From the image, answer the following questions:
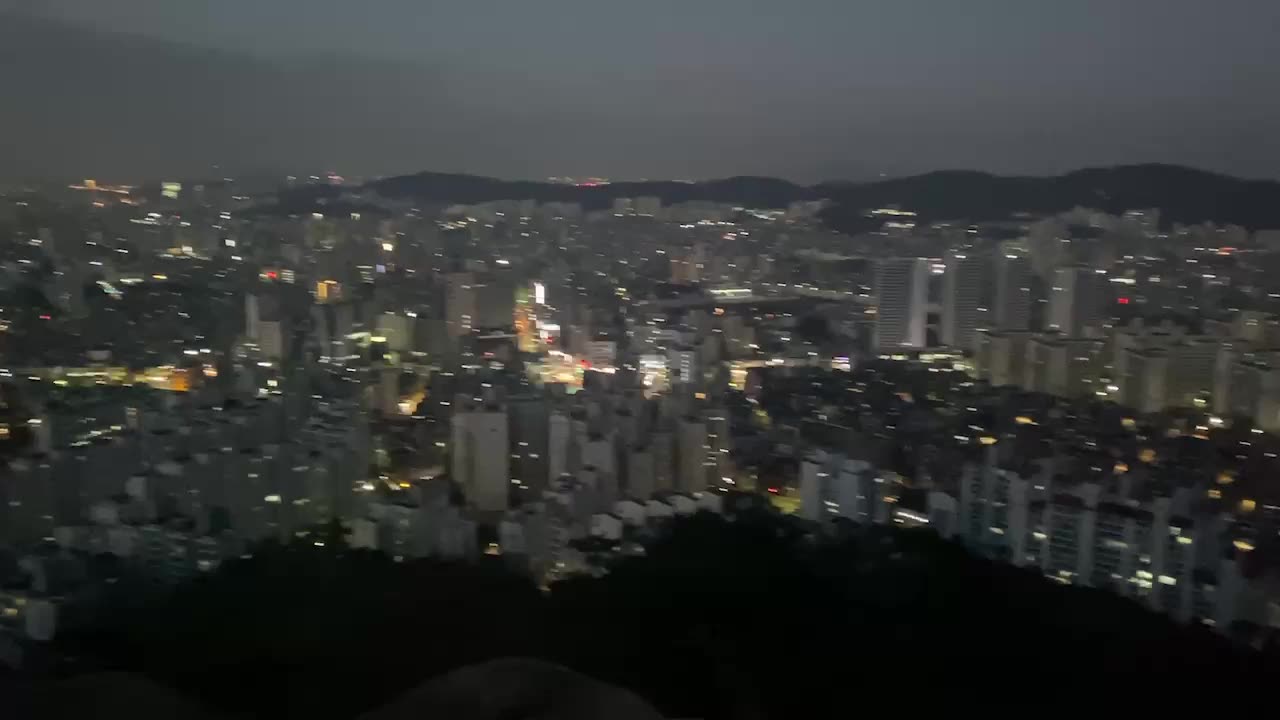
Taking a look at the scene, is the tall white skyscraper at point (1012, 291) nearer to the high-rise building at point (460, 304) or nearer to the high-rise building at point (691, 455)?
the high-rise building at point (691, 455)

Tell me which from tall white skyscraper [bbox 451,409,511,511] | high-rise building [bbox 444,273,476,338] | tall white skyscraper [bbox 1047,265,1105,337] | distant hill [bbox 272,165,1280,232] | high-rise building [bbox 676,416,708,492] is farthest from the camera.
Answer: high-rise building [bbox 444,273,476,338]

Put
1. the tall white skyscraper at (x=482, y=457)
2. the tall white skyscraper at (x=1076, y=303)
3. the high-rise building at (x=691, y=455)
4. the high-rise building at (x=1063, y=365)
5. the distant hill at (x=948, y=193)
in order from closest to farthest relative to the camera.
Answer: the high-rise building at (x=691, y=455)
the tall white skyscraper at (x=482, y=457)
the distant hill at (x=948, y=193)
the high-rise building at (x=1063, y=365)
the tall white skyscraper at (x=1076, y=303)

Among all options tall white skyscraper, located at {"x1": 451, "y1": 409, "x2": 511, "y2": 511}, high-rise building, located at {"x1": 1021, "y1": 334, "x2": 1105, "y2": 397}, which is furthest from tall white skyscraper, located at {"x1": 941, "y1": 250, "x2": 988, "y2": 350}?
tall white skyscraper, located at {"x1": 451, "y1": 409, "x2": 511, "y2": 511}

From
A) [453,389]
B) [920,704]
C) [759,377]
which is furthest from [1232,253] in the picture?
[453,389]

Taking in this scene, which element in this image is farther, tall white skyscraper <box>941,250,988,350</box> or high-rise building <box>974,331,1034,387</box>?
tall white skyscraper <box>941,250,988,350</box>

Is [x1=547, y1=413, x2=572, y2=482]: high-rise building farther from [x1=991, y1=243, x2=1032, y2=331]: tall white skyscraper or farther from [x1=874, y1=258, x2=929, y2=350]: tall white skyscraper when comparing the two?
[x1=991, y1=243, x2=1032, y2=331]: tall white skyscraper

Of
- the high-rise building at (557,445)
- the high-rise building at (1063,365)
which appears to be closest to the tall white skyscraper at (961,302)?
the high-rise building at (1063,365)

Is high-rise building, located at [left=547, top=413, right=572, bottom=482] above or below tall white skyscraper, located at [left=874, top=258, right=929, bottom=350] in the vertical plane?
below
